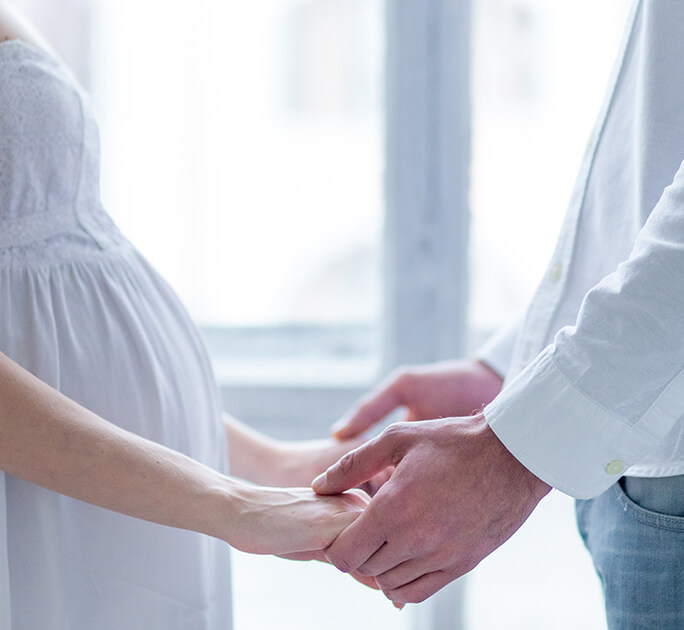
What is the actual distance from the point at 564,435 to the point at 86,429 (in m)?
0.44

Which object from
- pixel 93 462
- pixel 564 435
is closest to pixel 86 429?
Result: pixel 93 462

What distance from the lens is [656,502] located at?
725 mm

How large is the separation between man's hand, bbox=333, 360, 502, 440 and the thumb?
0.30 m

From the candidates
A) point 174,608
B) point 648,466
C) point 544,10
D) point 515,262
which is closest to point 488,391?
point 648,466

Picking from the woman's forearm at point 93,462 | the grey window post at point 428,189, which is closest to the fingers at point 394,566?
the woman's forearm at point 93,462

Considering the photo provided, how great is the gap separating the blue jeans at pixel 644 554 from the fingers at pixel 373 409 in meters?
0.39

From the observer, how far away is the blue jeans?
2.35 feet

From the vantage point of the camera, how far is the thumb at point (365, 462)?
0.77 metres

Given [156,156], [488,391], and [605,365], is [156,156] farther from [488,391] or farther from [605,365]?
[605,365]

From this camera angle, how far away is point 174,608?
0.80 meters

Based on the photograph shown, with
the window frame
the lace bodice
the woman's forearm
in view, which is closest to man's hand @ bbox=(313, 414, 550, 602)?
the woman's forearm

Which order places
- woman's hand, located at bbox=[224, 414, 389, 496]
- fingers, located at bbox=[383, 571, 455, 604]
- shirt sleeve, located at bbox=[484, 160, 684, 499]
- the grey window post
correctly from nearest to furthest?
shirt sleeve, located at bbox=[484, 160, 684, 499] < fingers, located at bbox=[383, 571, 455, 604] < woman's hand, located at bbox=[224, 414, 389, 496] < the grey window post

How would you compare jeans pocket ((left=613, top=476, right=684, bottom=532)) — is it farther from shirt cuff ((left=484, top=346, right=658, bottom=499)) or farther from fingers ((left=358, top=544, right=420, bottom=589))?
fingers ((left=358, top=544, right=420, bottom=589))

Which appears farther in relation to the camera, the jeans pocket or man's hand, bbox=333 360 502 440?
man's hand, bbox=333 360 502 440
